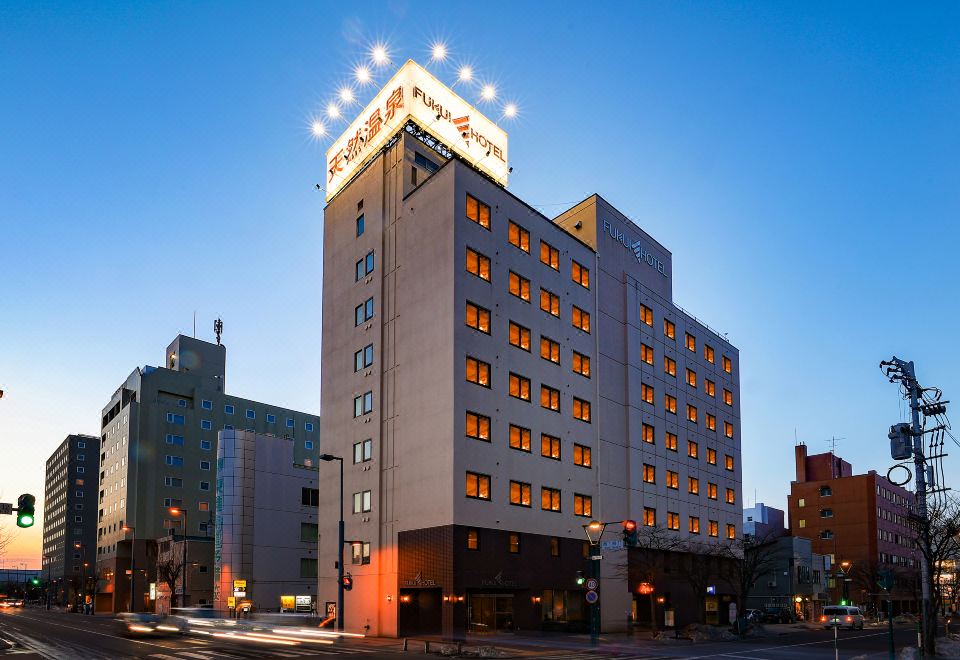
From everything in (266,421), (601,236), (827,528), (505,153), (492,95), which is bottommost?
(827,528)

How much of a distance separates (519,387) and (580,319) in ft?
34.7

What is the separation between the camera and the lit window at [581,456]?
63719 mm

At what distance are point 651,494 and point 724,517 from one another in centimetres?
1798

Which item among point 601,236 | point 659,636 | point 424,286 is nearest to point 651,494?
point 659,636

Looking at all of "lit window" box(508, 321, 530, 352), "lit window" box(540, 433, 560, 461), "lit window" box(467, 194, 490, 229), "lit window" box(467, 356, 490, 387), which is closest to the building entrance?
"lit window" box(540, 433, 560, 461)

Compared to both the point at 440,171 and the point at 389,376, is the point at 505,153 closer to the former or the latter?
the point at 440,171

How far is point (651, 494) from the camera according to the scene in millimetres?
71875

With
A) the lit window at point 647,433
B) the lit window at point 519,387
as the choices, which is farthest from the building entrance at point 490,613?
the lit window at point 647,433

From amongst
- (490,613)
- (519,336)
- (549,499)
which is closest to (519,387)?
(519,336)

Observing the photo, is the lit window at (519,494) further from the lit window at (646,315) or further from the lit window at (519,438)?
the lit window at (646,315)

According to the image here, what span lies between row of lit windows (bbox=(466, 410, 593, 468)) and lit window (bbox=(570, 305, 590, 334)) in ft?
31.2

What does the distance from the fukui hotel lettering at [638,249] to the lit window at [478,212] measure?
16.7m

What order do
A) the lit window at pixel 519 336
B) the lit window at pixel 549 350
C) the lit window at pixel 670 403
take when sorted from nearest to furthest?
1. the lit window at pixel 519 336
2. the lit window at pixel 549 350
3. the lit window at pixel 670 403

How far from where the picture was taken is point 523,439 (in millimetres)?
58875
